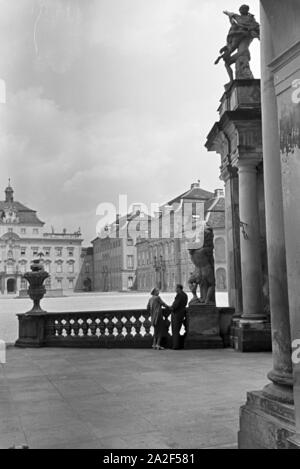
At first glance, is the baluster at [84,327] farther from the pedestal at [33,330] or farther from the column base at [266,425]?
the column base at [266,425]

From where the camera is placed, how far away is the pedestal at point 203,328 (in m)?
10.7

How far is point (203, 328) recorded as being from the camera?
1080cm

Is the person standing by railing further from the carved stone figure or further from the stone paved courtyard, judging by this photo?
the stone paved courtyard

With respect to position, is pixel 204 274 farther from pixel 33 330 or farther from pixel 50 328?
pixel 33 330

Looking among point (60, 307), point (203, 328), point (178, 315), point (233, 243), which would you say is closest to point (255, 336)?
point (203, 328)

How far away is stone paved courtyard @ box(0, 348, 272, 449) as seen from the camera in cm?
433

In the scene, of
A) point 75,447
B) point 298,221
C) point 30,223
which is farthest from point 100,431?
point 30,223

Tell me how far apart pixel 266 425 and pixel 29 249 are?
93487mm

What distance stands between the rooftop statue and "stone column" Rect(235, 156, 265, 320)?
2.31 m

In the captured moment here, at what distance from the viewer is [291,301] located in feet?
10.5

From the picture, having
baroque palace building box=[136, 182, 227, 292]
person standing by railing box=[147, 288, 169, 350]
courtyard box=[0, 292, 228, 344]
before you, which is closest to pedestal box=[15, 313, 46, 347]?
courtyard box=[0, 292, 228, 344]

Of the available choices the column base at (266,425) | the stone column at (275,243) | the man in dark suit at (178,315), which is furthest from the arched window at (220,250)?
the column base at (266,425)

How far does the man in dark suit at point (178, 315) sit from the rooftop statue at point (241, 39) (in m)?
5.15
